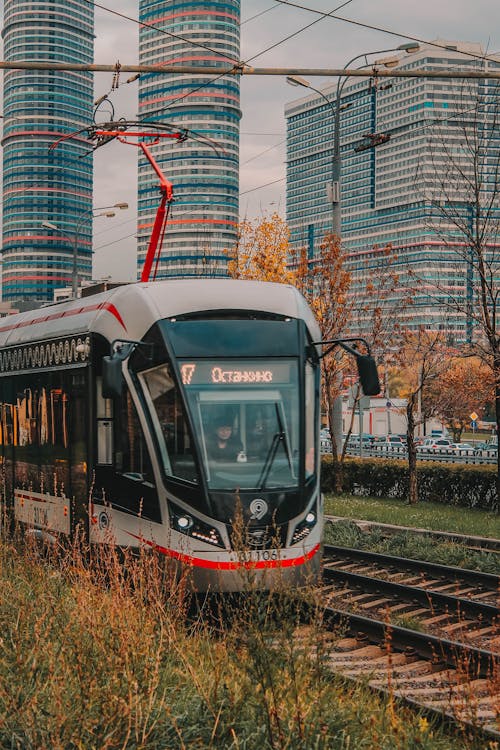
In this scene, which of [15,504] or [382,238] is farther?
[382,238]

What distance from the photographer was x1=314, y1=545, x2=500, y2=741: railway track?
261 inches

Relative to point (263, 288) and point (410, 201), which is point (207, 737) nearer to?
point (263, 288)

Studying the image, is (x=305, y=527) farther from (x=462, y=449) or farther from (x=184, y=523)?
(x=462, y=449)

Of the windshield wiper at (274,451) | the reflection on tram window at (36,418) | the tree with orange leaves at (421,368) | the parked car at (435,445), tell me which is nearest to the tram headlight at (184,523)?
the windshield wiper at (274,451)

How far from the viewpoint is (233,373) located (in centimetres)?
969

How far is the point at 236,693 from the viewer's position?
18.9 feet

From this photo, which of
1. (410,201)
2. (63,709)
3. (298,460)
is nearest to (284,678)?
(63,709)

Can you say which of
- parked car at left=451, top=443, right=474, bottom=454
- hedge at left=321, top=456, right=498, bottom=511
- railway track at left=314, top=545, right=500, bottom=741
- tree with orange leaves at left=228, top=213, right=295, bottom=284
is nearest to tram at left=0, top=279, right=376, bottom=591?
railway track at left=314, top=545, right=500, bottom=741

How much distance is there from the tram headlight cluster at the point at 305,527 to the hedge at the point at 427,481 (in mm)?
12289

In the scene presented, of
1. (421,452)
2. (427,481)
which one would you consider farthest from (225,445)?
(421,452)

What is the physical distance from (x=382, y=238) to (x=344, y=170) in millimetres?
13941

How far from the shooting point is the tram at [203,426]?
30.3 ft

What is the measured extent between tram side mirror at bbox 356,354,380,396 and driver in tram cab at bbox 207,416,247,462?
1512 millimetres

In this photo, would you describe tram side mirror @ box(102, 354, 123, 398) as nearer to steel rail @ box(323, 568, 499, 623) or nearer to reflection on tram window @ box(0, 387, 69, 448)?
reflection on tram window @ box(0, 387, 69, 448)
